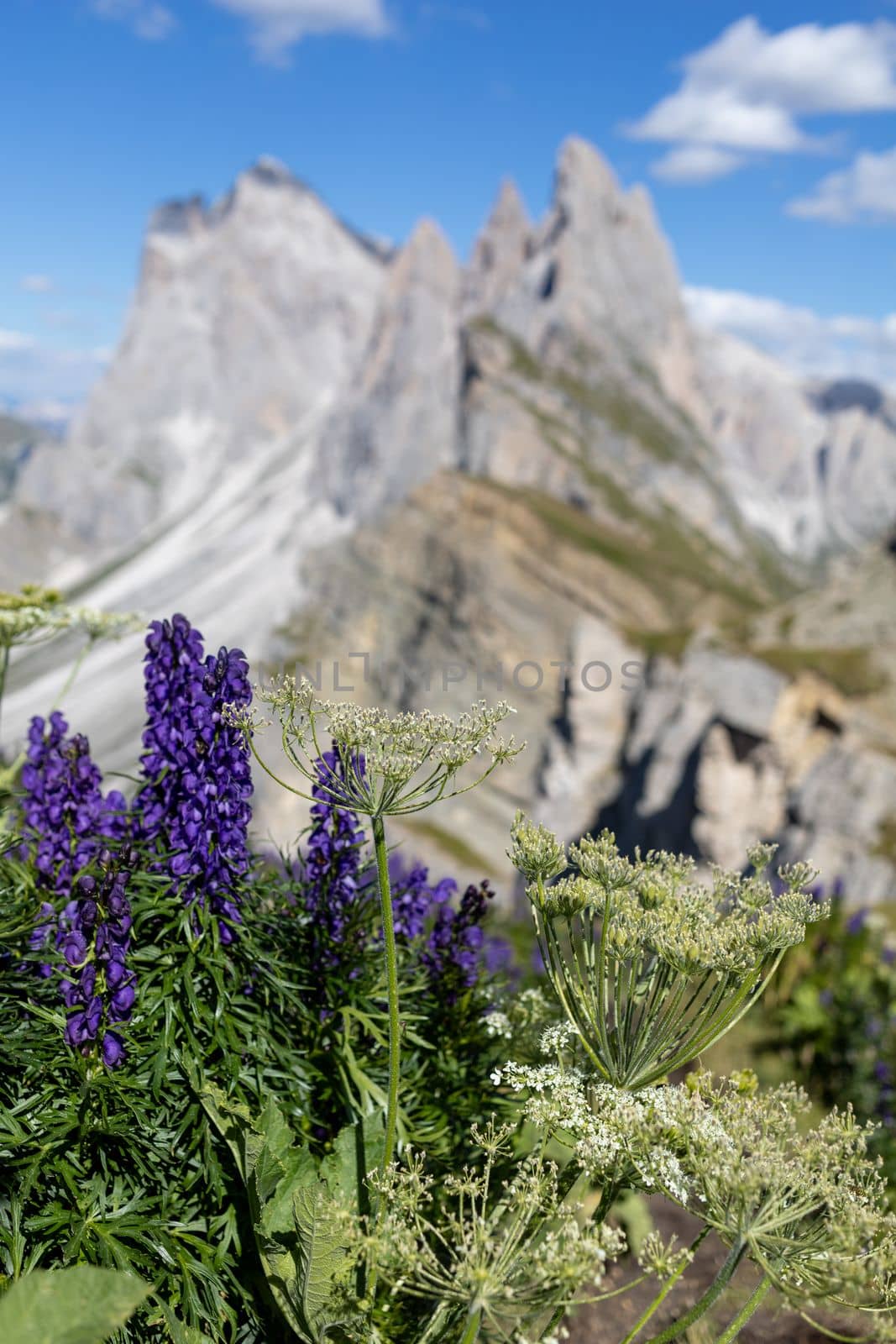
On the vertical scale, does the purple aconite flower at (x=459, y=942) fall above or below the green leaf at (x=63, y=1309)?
above

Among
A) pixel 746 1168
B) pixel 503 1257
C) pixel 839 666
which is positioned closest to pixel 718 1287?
pixel 746 1168

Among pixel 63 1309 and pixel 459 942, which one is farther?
pixel 459 942

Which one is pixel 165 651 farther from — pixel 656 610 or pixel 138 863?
pixel 656 610

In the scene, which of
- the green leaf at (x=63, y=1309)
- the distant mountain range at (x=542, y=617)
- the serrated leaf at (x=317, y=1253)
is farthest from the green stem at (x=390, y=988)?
the distant mountain range at (x=542, y=617)

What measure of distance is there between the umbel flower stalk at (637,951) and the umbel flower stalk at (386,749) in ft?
1.35

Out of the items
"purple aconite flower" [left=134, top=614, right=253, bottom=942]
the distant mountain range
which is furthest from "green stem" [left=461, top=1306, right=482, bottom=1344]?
the distant mountain range

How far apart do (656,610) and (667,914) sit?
108 meters

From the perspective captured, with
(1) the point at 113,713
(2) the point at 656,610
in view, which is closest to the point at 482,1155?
(2) the point at 656,610

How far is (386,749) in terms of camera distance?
361 cm

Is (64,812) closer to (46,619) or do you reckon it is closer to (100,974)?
(100,974)

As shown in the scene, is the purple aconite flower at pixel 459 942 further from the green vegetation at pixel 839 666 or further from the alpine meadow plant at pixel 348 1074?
the green vegetation at pixel 839 666

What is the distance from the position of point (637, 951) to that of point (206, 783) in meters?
2.04

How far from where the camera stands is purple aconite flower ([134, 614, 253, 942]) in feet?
14.0

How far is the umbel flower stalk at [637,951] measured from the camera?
360 cm
